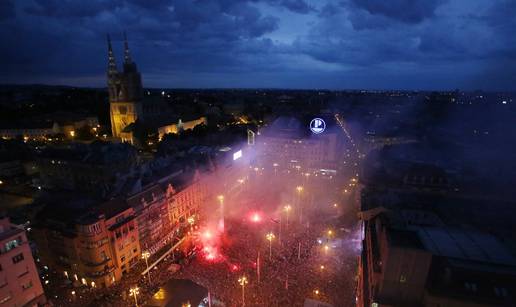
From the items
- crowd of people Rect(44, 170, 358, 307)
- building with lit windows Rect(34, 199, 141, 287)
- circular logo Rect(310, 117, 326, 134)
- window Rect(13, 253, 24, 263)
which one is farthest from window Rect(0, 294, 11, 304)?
circular logo Rect(310, 117, 326, 134)

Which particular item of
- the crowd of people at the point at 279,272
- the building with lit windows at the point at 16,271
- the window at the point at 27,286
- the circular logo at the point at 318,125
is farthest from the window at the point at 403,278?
the circular logo at the point at 318,125

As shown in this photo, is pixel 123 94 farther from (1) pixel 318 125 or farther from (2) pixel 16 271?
(2) pixel 16 271

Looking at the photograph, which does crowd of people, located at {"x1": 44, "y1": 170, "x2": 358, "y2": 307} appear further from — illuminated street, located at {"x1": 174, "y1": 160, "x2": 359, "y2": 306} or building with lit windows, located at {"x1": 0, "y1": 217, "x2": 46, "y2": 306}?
building with lit windows, located at {"x1": 0, "y1": 217, "x2": 46, "y2": 306}

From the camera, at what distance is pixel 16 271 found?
27.9 m

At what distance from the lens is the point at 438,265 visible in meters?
24.8

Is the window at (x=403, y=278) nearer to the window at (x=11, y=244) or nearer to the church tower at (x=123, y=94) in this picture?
the window at (x=11, y=244)

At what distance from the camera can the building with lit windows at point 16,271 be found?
87.9 ft

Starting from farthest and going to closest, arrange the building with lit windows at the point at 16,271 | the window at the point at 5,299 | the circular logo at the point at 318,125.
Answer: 1. the circular logo at the point at 318,125
2. the building with lit windows at the point at 16,271
3. the window at the point at 5,299

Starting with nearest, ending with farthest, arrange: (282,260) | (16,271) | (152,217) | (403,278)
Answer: (403,278) → (16,271) → (282,260) → (152,217)

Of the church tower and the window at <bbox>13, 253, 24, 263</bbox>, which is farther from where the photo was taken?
the church tower

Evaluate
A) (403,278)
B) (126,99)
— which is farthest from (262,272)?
(126,99)

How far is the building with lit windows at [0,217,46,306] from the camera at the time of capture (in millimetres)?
26797

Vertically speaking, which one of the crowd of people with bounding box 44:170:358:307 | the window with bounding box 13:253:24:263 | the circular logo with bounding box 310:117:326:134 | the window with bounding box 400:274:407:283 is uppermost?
the circular logo with bounding box 310:117:326:134

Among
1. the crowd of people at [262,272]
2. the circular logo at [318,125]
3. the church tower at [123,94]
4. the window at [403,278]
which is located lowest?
the crowd of people at [262,272]
